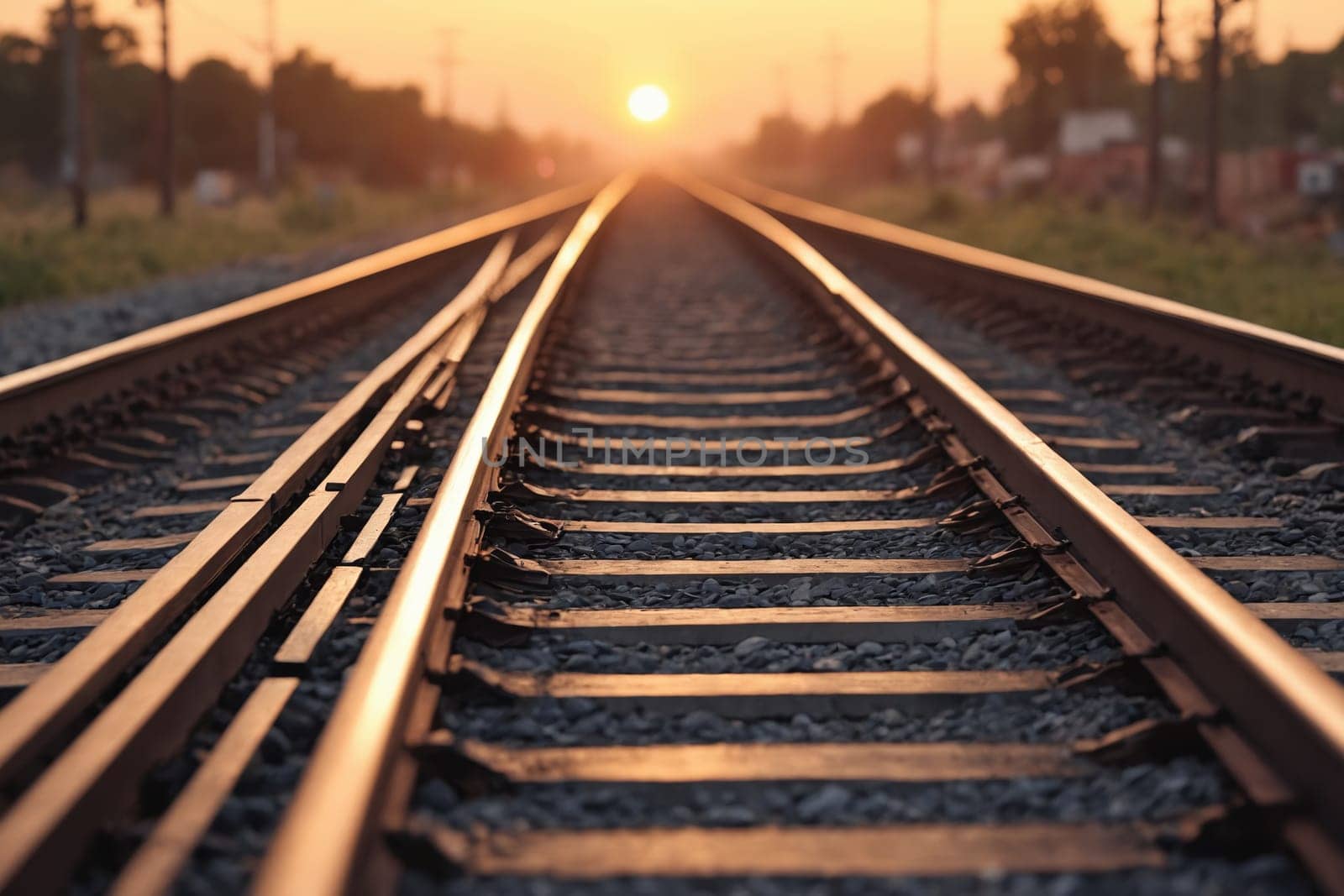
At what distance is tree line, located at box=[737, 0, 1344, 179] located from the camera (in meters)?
72.2

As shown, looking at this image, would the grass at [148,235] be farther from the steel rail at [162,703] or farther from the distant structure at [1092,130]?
the distant structure at [1092,130]

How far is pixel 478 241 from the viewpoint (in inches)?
672

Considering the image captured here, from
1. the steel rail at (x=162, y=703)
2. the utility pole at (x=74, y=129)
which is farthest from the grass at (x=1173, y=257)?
the utility pole at (x=74, y=129)

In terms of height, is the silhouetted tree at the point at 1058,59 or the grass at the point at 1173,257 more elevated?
the silhouetted tree at the point at 1058,59

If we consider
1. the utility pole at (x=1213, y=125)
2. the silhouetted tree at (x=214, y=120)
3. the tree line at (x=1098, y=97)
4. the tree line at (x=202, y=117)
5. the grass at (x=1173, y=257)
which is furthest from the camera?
the tree line at (x=1098, y=97)

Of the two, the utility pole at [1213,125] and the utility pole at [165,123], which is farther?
the utility pole at [165,123]

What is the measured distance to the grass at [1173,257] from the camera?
970 centimetres

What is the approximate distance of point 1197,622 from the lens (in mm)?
2514

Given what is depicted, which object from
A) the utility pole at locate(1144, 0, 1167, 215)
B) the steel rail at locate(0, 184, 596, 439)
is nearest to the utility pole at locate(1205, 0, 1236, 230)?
the utility pole at locate(1144, 0, 1167, 215)

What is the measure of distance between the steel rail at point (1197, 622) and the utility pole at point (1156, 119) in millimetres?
19558

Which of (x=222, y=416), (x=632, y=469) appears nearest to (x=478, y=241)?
(x=222, y=416)

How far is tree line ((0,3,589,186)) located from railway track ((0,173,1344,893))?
61.6 m

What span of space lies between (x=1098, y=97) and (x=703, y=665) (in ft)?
309

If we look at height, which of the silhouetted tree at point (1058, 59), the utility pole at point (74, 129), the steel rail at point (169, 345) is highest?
the silhouetted tree at point (1058, 59)
